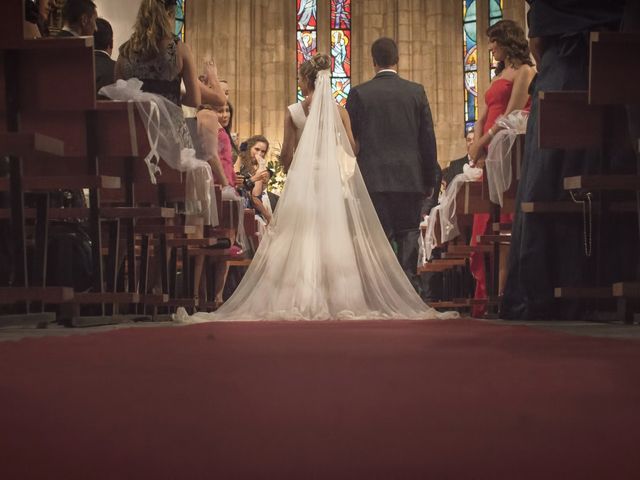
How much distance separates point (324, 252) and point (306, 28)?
17.8m

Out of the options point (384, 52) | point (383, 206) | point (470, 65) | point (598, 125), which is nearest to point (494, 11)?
point (470, 65)

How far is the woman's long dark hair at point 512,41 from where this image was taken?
250 inches

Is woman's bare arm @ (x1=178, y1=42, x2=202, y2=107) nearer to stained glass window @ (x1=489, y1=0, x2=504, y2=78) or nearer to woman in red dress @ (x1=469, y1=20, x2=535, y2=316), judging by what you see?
woman in red dress @ (x1=469, y1=20, x2=535, y2=316)

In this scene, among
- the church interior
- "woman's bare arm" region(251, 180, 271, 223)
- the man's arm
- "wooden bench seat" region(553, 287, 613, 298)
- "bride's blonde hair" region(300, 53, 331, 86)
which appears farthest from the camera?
"woman's bare arm" region(251, 180, 271, 223)

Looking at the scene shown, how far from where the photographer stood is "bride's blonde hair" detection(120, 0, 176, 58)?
5.90 metres

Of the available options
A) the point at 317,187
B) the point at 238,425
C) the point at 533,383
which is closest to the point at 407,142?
the point at 317,187

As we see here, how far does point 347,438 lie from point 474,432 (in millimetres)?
148

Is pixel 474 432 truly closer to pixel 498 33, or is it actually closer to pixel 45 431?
pixel 45 431

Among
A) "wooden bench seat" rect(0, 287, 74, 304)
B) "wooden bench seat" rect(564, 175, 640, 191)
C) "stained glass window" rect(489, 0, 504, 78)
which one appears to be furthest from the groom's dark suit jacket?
"stained glass window" rect(489, 0, 504, 78)

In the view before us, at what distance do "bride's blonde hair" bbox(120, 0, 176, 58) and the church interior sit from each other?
0.02 meters

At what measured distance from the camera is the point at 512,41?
641 centimetres

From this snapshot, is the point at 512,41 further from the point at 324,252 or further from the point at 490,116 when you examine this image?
the point at 324,252

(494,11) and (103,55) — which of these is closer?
(103,55)

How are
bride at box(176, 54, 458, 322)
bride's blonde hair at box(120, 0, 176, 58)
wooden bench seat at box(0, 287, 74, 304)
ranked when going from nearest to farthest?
wooden bench seat at box(0, 287, 74, 304) < bride at box(176, 54, 458, 322) < bride's blonde hair at box(120, 0, 176, 58)
